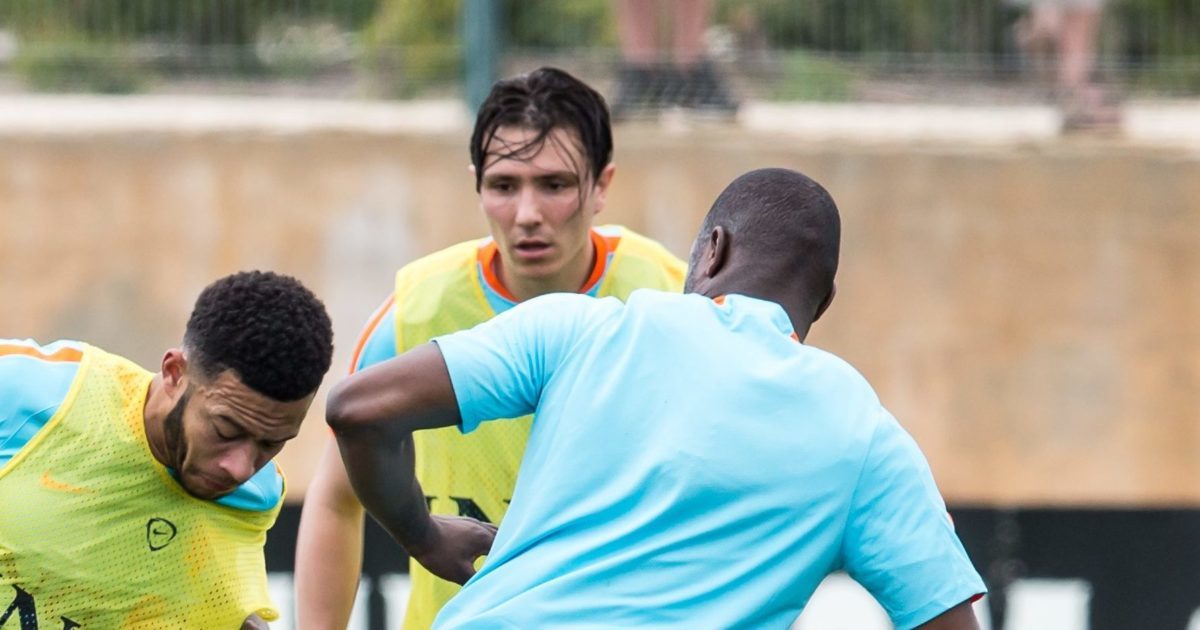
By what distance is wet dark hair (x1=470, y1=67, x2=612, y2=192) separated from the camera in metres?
3.99

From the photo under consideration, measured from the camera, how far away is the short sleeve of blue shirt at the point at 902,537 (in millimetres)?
2682

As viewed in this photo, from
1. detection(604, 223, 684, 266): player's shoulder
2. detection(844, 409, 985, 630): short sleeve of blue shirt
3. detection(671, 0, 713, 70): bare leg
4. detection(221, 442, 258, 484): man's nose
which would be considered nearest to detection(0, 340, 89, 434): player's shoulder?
detection(221, 442, 258, 484): man's nose

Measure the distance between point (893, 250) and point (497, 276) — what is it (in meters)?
3.18

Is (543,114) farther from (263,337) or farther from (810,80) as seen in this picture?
(810,80)

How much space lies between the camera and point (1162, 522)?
22.6ft

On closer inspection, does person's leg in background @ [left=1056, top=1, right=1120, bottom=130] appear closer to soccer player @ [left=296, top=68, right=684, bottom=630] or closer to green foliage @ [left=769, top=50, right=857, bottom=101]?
green foliage @ [left=769, top=50, right=857, bottom=101]

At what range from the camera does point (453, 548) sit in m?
3.21

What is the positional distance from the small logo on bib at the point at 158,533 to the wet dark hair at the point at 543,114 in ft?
3.79

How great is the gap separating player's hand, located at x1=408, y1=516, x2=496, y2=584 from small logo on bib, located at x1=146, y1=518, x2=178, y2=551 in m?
0.46

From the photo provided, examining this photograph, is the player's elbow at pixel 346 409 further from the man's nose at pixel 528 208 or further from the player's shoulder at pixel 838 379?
the man's nose at pixel 528 208

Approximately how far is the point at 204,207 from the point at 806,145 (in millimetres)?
2372

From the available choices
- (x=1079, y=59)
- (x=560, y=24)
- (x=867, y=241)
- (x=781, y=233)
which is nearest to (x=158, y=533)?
(x=781, y=233)

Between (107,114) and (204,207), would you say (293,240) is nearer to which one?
(204,207)

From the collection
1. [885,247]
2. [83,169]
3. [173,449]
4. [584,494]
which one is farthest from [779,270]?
[83,169]
